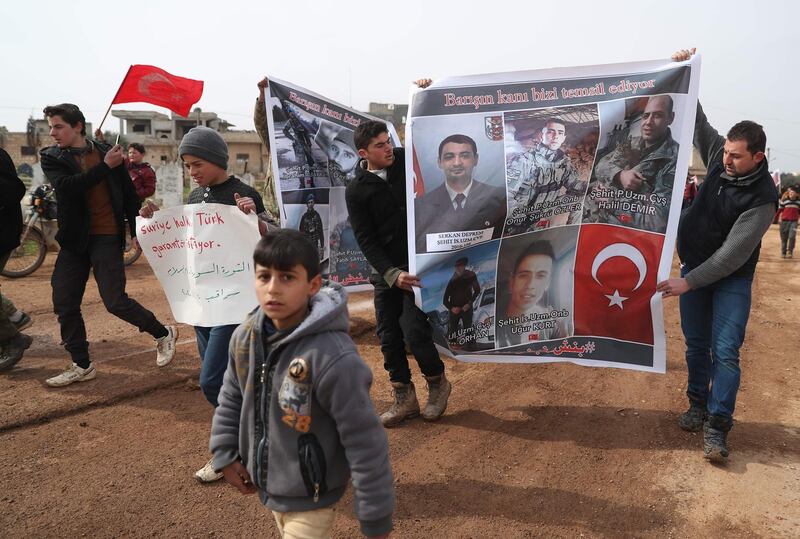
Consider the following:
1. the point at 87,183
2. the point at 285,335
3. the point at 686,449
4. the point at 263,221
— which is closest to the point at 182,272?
the point at 263,221

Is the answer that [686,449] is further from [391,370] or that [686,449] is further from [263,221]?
[263,221]

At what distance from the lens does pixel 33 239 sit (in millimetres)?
9773

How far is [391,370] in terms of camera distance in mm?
4273

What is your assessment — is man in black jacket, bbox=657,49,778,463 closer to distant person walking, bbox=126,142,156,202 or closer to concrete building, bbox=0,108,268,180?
distant person walking, bbox=126,142,156,202

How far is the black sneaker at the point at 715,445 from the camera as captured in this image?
3697mm

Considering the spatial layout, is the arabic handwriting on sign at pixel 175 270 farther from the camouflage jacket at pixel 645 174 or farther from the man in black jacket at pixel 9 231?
the camouflage jacket at pixel 645 174

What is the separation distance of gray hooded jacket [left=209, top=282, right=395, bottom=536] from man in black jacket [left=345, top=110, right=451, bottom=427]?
2.01 metres

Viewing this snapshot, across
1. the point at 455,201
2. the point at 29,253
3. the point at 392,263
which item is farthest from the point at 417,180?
the point at 29,253

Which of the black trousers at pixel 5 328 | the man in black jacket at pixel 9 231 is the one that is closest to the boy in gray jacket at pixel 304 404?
the man in black jacket at pixel 9 231

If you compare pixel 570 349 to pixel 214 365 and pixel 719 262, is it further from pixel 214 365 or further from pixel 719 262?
pixel 214 365

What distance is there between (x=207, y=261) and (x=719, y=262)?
10.0 ft

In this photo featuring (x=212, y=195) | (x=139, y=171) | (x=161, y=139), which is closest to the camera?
(x=212, y=195)

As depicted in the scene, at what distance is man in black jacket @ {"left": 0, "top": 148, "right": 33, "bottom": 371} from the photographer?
4.95 meters

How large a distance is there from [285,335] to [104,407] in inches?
123
